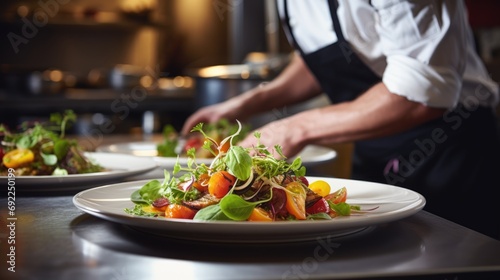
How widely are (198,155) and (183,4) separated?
5717mm

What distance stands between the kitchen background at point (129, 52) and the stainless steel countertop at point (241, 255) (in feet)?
8.07

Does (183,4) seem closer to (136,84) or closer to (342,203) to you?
(136,84)

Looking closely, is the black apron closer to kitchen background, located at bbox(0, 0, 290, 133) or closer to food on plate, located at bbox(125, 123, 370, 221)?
food on plate, located at bbox(125, 123, 370, 221)

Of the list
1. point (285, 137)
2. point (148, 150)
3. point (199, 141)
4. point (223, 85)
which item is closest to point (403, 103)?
point (285, 137)

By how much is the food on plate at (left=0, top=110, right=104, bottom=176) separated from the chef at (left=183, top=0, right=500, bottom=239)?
0.34 meters

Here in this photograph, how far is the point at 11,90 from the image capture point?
17.3 feet

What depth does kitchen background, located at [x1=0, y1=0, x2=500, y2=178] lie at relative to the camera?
16.2ft

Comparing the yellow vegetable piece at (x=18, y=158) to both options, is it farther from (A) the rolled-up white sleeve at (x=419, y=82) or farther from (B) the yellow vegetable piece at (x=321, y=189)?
(A) the rolled-up white sleeve at (x=419, y=82)

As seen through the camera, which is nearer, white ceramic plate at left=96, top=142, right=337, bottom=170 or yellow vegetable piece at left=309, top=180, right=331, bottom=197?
yellow vegetable piece at left=309, top=180, right=331, bottom=197

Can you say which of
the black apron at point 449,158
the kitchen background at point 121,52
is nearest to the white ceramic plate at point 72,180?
the black apron at point 449,158

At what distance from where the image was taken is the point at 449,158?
193 centimetres

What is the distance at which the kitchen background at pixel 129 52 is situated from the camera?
4930 millimetres

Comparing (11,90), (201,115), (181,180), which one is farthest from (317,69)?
(11,90)

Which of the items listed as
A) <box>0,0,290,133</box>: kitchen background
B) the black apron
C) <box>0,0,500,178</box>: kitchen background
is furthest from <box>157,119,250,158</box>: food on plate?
<box>0,0,290,133</box>: kitchen background
